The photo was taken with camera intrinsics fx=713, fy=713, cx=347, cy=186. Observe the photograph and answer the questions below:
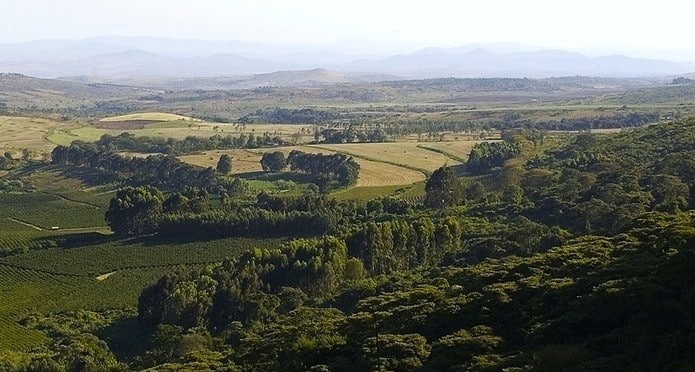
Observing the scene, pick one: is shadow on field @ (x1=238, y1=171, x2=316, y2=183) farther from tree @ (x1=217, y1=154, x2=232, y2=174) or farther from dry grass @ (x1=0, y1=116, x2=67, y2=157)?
dry grass @ (x1=0, y1=116, x2=67, y2=157)

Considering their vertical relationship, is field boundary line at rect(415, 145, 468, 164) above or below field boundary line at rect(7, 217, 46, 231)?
above

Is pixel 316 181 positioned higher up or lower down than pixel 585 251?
lower down

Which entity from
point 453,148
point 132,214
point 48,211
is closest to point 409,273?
point 132,214

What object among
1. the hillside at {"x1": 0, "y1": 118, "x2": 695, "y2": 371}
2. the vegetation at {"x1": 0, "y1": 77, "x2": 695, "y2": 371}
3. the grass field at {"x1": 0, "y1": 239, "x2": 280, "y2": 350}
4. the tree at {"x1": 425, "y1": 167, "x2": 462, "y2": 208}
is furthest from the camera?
the tree at {"x1": 425, "y1": 167, "x2": 462, "y2": 208}

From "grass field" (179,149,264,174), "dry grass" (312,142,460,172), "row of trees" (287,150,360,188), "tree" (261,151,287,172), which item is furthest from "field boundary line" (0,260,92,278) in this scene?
"dry grass" (312,142,460,172)

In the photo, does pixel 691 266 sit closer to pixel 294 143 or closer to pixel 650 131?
pixel 650 131

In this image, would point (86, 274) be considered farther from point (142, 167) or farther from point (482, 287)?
point (142, 167)

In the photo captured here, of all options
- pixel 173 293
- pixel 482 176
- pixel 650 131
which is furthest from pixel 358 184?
pixel 173 293
